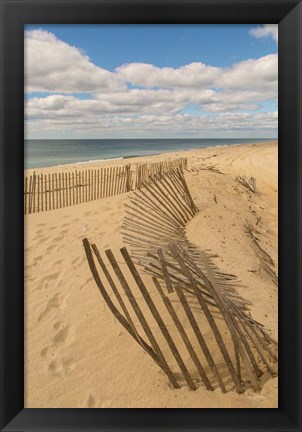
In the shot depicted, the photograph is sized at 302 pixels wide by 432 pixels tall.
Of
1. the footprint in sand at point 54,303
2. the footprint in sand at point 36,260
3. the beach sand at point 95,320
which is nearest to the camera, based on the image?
the beach sand at point 95,320

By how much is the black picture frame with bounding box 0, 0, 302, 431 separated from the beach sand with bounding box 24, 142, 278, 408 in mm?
97

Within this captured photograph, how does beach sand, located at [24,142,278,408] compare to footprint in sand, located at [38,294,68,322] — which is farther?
footprint in sand, located at [38,294,68,322]

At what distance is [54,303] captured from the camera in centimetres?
314

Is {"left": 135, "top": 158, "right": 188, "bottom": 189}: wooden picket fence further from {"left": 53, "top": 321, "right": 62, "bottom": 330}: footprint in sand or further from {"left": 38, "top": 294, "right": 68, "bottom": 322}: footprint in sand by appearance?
{"left": 53, "top": 321, "right": 62, "bottom": 330}: footprint in sand

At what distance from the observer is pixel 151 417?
4.77ft

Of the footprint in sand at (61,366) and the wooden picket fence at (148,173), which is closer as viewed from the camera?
the footprint in sand at (61,366)

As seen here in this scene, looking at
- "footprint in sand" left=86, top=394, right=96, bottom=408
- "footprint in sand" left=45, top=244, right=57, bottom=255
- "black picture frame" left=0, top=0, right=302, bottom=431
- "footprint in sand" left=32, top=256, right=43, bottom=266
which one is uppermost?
"black picture frame" left=0, top=0, right=302, bottom=431

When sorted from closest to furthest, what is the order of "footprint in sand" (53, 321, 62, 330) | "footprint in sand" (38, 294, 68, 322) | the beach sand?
the beach sand, "footprint in sand" (53, 321, 62, 330), "footprint in sand" (38, 294, 68, 322)

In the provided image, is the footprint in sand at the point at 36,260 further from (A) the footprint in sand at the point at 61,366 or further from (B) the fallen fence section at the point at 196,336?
(B) the fallen fence section at the point at 196,336

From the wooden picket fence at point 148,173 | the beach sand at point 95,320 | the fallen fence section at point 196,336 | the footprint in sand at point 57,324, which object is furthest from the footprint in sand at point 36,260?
the fallen fence section at point 196,336

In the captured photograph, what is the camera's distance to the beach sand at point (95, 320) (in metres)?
1.96

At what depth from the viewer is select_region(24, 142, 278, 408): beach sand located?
1.96 m

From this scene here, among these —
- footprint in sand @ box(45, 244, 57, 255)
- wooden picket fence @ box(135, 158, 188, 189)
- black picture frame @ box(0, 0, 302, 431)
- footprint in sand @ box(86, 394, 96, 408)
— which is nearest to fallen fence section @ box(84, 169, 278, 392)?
black picture frame @ box(0, 0, 302, 431)
